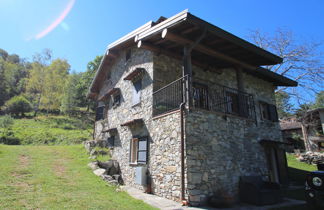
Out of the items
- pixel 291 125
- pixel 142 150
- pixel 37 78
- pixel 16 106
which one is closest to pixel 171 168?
pixel 142 150

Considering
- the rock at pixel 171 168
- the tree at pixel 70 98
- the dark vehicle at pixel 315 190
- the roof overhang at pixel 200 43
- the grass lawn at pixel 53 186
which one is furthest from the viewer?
the tree at pixel 70 98

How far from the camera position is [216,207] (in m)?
5.87

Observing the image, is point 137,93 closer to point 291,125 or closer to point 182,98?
point 182,98

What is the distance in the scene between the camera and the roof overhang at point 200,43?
257 inches

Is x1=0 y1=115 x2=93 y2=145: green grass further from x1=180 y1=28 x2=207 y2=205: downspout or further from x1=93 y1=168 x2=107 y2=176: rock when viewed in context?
x1=180 y1=28 x2=207 y2=205: downspout

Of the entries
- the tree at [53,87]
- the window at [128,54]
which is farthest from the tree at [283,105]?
the tree at [53,87]

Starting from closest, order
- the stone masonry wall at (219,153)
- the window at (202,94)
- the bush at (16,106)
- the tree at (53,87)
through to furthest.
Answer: the stone masonry wall at (219,153) → the window at (202,94) → the bush at (16,106) → the tree at (53,87)

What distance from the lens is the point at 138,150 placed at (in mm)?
8508

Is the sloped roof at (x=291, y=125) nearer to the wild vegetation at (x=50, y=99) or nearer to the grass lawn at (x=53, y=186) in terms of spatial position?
the wild vegetation at (x=50, y=99)

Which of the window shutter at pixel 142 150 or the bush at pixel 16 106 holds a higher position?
the bush at pixel 16 106

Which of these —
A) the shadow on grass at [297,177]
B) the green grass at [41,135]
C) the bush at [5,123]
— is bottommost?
the shadow on grass at [297,177]

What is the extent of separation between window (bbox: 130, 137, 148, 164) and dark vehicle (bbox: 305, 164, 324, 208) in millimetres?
5306

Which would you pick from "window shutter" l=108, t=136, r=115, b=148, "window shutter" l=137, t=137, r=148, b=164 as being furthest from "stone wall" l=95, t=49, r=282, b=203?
"window shutter" l=108, t=136, r=115, b=148

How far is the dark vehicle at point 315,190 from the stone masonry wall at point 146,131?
3461 millimetres
